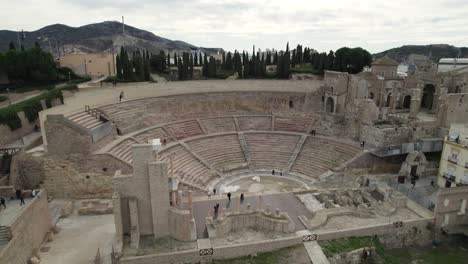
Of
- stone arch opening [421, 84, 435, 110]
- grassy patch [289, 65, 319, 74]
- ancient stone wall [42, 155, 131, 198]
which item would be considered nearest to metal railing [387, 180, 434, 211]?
ancient stone wall [42, 155, 131, 198]

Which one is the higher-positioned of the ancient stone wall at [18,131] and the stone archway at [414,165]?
the ancient stone wall at [18,131]

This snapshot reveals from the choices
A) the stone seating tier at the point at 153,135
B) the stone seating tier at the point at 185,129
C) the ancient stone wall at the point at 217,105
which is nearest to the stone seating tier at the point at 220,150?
the stone seating tier at the point at 185,129

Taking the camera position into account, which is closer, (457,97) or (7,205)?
(7,205)

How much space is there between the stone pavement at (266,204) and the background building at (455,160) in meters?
9.66

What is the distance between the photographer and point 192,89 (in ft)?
96.2

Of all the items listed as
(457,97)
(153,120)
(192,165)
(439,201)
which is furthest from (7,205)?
(457,97)

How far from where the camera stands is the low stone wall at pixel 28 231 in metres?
11.2

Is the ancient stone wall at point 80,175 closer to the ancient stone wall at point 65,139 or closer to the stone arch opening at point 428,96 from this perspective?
the ancient stone wall at point 65,139

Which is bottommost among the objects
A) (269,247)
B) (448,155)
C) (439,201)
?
(269,247)

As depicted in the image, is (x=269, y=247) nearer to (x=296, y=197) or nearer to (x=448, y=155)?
(x=296, y=197)

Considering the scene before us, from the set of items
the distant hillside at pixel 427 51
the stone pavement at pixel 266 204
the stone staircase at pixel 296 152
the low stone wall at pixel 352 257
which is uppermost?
the distant hillside at pixel 427 51

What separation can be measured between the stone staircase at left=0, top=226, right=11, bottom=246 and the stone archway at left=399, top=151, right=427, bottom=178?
2112 cm

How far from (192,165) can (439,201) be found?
14.6m

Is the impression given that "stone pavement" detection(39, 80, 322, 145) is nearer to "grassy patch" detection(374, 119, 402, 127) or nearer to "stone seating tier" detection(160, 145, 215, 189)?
"stone seating tier" detection(160, 145, 215, 189)
